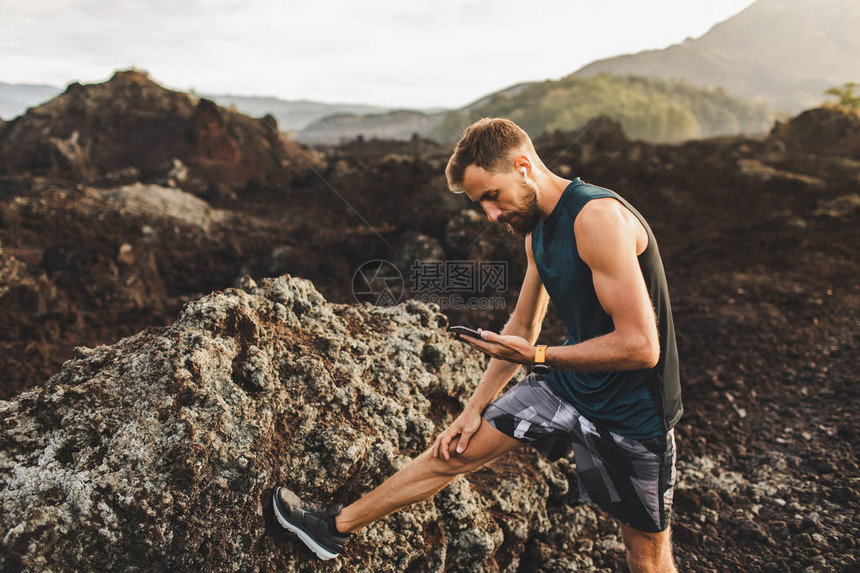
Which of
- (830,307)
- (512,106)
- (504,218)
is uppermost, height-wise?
(512,106)

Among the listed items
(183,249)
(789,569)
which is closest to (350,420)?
(789,569)

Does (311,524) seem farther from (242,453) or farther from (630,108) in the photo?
(630,108)

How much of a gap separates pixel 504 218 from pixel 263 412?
1.42 metres

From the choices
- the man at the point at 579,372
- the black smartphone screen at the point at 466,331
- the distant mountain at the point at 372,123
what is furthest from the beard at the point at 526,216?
the distant mountain at the point at 372,123

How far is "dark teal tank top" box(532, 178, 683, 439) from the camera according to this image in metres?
1.76

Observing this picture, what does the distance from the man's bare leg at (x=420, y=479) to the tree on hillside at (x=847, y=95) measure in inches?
1098

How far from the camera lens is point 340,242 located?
9.22 meters

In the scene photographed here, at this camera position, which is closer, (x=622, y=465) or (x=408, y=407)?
(x=622, y=465)

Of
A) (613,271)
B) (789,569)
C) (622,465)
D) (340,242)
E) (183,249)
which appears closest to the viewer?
(613,271)

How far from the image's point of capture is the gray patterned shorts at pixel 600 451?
186 centimetres

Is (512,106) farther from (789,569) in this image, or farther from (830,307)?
(789,569)

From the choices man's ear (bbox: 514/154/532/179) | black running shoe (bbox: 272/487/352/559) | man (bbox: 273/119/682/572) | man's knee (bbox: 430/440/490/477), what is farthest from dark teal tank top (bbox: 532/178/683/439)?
black running shoe (bbox: 272/487/352/559)

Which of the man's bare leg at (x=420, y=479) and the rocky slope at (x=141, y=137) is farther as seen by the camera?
the rocky slope at (x=141, y=137)

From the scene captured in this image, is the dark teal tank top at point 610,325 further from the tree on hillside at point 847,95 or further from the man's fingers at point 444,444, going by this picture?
the tree on hillside at point 847,95
